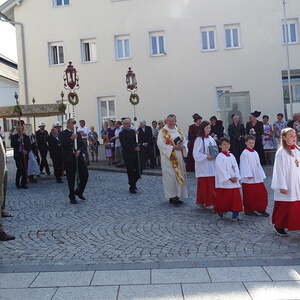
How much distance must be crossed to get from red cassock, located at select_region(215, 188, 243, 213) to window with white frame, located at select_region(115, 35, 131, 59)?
1752 cm

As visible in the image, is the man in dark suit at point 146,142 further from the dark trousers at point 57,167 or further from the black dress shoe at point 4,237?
the black dress shoe at point 4,237

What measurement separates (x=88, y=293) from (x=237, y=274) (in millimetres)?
1680

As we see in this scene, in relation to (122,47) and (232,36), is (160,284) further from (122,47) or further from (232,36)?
(122,47)

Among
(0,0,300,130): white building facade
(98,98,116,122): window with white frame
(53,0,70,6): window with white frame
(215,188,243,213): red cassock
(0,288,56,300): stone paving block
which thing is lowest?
(0,288,56,300): stone paving block

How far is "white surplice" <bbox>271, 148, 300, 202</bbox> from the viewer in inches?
274

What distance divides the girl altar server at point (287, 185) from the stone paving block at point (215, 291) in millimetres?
2154

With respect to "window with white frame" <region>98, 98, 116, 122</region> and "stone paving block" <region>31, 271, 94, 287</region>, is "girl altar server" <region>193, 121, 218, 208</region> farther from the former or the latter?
"window with white frame" <region>98, 98, 116, 122</region>

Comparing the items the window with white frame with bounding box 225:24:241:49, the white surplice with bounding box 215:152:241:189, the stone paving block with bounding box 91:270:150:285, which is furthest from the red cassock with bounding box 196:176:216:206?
the window with white frame with bounding box 225:24:241:49

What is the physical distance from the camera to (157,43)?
24.7 metres

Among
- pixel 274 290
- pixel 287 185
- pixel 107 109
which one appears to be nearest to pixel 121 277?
pixel 274 290

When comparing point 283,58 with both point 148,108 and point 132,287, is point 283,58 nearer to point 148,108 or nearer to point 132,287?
point 148,108

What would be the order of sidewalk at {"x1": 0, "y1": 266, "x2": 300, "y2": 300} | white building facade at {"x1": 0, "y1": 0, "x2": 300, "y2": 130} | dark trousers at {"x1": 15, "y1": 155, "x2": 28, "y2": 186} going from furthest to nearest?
white building facade at {"x1": 0, "y1": 0, "x2": 300, "y2": 130}
dark trousers at {"x1": 15, "y1": 155, "x2": 28, "y2": 186}
sidewalk at {"x1": 0, "y1": 266, "x2": 300, "y2": 300}

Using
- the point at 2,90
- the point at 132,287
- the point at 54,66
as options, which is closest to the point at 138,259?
the point at 132,287

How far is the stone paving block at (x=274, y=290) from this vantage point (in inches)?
185
